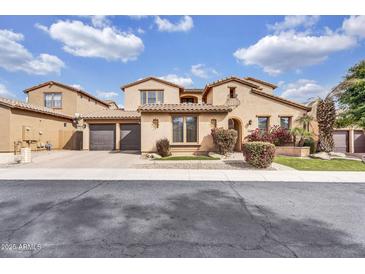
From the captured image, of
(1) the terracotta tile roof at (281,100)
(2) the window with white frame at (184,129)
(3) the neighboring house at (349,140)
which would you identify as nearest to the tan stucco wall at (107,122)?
(2) the window with white frame at (184,129)

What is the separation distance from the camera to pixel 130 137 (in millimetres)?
20094

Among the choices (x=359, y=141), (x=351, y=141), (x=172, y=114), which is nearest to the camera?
(x=172, y=114)

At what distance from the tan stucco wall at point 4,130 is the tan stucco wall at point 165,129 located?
38.6 ft

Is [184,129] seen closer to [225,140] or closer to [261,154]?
[225,140]

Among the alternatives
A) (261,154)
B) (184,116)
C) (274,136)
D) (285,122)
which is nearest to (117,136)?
(184,116)

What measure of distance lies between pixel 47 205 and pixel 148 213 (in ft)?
9.33

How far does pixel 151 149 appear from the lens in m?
14.8

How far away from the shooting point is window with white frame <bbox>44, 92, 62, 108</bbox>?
24.9 meters

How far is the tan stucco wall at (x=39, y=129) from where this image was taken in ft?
52.1

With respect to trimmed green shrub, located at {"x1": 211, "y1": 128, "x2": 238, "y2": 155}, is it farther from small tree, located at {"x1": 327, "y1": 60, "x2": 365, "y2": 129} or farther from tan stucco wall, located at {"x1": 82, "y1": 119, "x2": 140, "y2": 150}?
tan stucco wall, located at {"x1": 82, "y1": 119, "x2": 140, "y2": 150}

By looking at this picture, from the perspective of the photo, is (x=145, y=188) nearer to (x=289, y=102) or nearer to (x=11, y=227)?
(x=11, y=227)

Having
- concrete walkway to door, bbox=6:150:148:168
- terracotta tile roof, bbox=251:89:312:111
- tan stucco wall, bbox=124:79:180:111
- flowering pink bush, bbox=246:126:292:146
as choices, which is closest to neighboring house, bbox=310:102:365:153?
terracotta tile roof, bbox=251:89:312:111

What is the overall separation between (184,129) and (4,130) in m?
15.4

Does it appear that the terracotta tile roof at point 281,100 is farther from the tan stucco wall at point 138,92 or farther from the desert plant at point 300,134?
the tan stucco wall at point 138,92
